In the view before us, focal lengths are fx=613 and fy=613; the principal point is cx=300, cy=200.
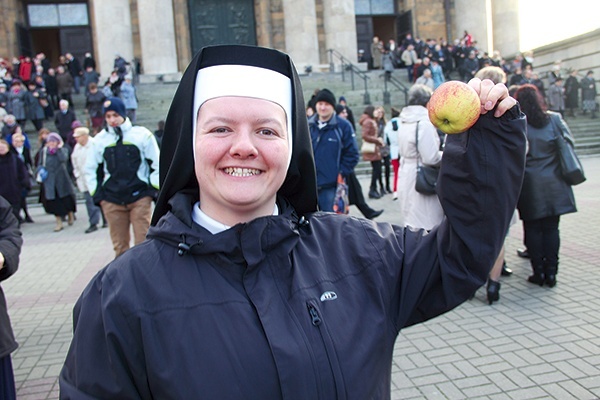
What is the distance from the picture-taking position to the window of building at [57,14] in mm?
28953

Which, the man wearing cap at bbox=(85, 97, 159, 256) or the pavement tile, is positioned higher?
the man wearing cap at bbox=(85, 97, 159, 256)

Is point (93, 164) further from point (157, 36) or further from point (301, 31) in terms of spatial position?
point (301, 31)

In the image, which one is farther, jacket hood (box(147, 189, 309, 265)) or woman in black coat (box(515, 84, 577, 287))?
woman in black coat (box(515, 84, 577, 287))

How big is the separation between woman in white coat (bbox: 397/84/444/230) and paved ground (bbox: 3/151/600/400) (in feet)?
3.01

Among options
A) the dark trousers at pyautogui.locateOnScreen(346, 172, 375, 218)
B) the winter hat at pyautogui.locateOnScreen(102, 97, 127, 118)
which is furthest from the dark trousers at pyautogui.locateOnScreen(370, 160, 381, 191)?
the winter hat at pyautogui.locateOnScreen(102, 97, 127, 118)

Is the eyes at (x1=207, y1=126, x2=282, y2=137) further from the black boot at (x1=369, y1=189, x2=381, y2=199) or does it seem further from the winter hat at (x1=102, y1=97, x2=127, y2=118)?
the black boot at (x1=369, y1=189, x2=381, y2=199)

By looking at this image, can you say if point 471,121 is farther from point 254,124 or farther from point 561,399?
point 561,399

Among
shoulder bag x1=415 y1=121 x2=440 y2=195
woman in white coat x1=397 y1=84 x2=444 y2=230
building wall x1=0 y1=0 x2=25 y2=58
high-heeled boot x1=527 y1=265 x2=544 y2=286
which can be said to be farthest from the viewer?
building wall x1=0 y1=0 x2=25 y2=58

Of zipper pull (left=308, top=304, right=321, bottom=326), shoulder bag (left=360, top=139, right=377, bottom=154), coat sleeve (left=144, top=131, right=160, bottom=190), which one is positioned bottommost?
zipper pull (left=308, top=304, right=321, bottom=326)

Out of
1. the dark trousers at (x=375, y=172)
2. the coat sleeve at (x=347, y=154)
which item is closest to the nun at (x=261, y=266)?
the coat sleeve at (x=347, y=154)

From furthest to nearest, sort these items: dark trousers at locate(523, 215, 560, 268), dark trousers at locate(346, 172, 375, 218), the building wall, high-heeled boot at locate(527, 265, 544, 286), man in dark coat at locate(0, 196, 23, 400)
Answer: the building wall, dark trousers at locate(346, 172, 375, 218), high-heeled boot at locate(527, 265, 544, 286), dark trousers at locate(523, 215, 560, 268), man in dark coat at locate(0, 196, 23, 400)

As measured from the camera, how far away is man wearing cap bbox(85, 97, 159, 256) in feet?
21.3

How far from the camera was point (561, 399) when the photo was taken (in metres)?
3.77

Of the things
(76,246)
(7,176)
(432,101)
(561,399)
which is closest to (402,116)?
(561,399)
